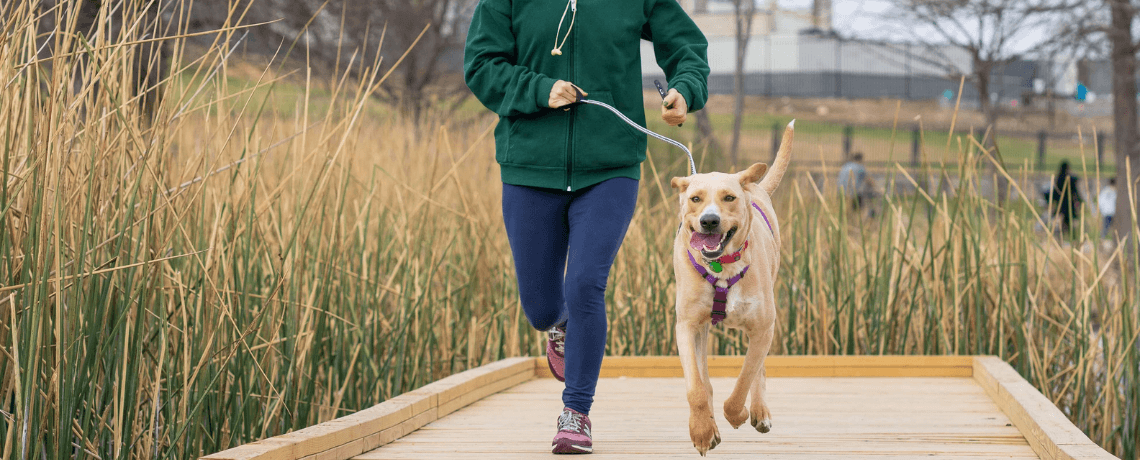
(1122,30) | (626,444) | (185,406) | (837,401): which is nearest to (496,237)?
(837,401)

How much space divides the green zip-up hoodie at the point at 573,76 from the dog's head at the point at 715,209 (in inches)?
24.7

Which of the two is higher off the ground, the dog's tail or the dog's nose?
the dog's tail

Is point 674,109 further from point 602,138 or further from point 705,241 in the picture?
point 705,241

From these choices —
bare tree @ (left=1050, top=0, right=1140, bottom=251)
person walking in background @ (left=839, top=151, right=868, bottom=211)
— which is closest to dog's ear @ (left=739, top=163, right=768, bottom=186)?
person walking in background @ (left=839, top=151, right=868, bottom=211)

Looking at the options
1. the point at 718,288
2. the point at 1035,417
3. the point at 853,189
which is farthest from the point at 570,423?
the point at 853,189

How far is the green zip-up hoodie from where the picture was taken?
3.34 meters

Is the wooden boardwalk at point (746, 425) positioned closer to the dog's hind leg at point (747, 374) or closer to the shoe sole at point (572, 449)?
the shoe sole at point (572, 449)

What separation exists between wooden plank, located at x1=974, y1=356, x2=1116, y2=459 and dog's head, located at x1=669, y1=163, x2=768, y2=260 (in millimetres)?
1219

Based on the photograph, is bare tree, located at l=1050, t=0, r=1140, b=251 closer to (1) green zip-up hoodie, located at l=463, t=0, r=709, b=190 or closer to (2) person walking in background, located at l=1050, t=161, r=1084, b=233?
(2) person walking in background, located at l=1050, t=161, r=1084, b=233

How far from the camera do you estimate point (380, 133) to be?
8305 mm

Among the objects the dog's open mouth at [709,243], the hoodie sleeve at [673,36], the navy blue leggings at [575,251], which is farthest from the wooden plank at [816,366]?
the dog's open mouth at [709,243]

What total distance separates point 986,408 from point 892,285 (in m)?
1.10

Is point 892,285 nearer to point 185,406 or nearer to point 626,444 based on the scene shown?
point 626,444

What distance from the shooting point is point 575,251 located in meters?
3.33
